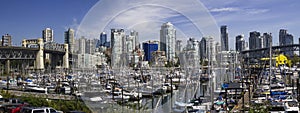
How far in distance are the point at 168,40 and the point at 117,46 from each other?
0.27m

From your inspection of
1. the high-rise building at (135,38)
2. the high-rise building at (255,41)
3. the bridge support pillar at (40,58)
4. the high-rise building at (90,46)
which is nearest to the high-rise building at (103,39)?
the high-rise building at (90,46)

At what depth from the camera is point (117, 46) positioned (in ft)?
5.41

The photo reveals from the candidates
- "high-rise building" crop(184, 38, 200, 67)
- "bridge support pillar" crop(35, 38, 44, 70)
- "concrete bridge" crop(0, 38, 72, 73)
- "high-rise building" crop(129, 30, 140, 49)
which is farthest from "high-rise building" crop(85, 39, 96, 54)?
"bridge support pillar" crop(35, 38, 44, 70)

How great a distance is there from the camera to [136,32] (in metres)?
1.57

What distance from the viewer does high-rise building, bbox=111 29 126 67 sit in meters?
1.53

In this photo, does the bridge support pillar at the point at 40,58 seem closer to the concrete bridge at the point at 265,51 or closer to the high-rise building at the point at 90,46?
the concrete bridge at the point at 265,51

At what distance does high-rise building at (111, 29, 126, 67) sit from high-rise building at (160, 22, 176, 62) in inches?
7.6

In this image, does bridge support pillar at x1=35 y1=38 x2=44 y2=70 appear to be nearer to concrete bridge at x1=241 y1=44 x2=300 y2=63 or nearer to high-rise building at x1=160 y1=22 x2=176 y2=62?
concrete bridge at x1=241 y1=44 x2=300 y2=63

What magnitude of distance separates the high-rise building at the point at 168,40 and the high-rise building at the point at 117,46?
194mm

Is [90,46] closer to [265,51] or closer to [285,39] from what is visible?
[265,51]

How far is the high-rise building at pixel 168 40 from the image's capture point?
1540mm

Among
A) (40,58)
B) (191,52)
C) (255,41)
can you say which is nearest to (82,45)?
(191,52)

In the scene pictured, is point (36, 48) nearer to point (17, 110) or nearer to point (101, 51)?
point (17, 110)

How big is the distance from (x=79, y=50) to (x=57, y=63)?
2519cm
